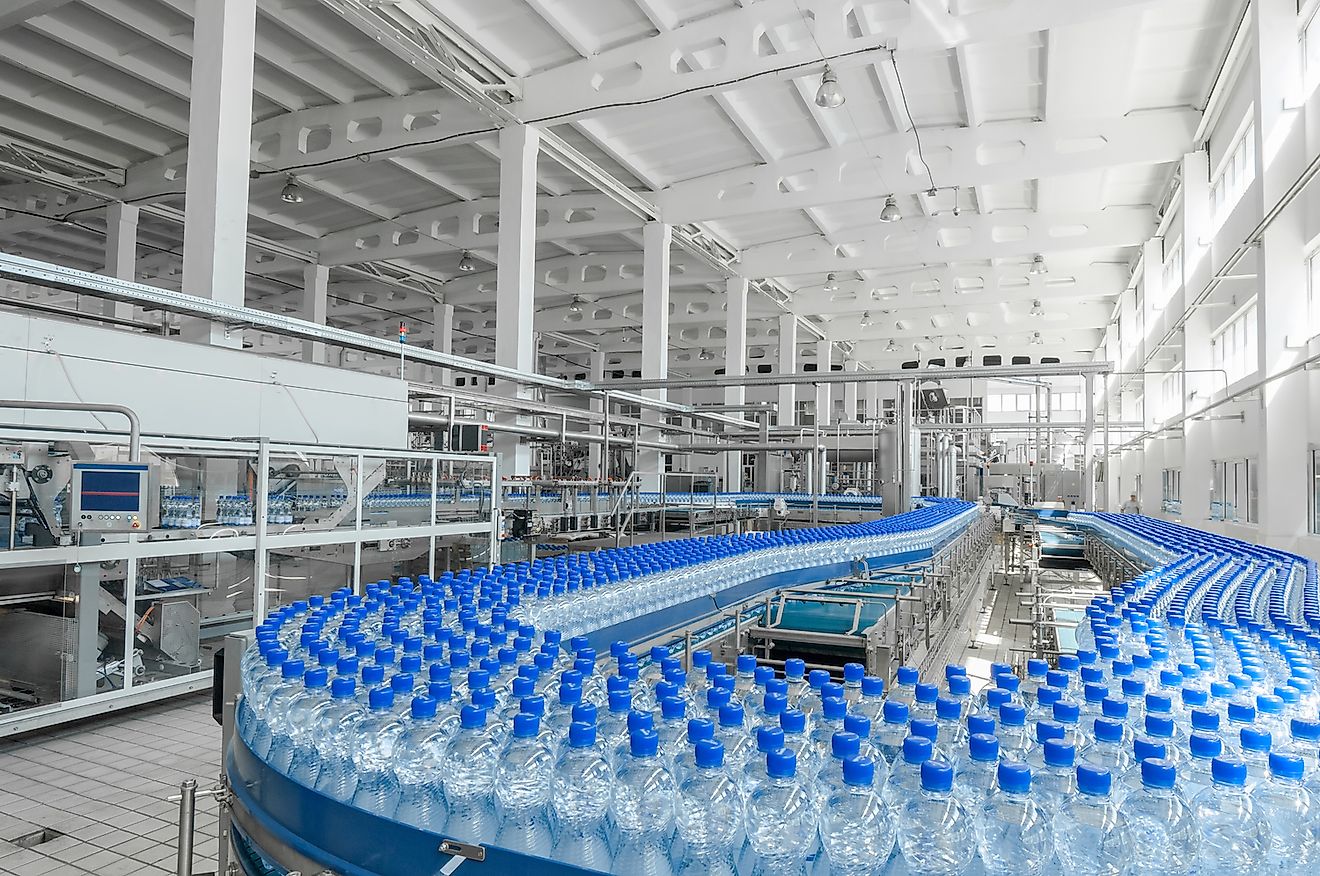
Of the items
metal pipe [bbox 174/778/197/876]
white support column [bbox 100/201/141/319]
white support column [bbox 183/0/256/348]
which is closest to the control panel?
white support column [bbox 183/0/256/348]

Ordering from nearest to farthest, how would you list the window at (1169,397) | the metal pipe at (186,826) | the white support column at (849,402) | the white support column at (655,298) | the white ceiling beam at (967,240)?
the metal pipe at (186,826), the white support column at (655,298), the white ceiling beam at (967,240), the window at (1169,397), the white support column at (849,402)

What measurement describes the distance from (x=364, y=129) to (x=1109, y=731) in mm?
9887

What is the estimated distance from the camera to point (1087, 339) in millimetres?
22906

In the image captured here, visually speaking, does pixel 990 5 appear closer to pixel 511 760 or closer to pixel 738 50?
pixel 738 50

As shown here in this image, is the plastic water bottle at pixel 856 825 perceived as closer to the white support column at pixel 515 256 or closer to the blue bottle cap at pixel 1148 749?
the blue bottle cap at pixel 1148 749

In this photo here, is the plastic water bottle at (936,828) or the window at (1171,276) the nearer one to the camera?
the plastic water bottle at (936,828)

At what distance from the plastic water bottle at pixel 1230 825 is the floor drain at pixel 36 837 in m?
3.34

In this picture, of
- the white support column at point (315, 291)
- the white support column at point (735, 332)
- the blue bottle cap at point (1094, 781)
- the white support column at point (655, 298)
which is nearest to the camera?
the blue bottle cap at point (1094, 781)

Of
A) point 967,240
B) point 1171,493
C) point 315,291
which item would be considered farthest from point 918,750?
Result: point 1171,493

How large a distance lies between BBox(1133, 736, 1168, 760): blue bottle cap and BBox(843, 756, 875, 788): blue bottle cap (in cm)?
38

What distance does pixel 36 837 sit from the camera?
2744mm

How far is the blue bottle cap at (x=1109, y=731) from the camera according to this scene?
1.18 metres

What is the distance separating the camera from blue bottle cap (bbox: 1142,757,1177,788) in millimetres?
971

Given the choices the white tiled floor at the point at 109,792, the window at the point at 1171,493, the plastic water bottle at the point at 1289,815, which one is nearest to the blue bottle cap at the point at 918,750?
the plastic water bottle at the point at 1289,815
